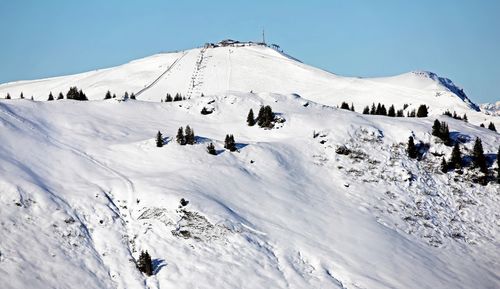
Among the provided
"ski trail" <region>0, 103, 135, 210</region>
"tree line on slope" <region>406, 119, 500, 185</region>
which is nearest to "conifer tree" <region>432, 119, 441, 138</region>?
"tree line on slope" <region>406, 119, 500, 185</region>

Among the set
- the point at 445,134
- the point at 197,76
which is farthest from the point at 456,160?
the point at 197,76

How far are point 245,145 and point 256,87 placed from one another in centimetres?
5864

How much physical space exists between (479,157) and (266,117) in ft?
64.7

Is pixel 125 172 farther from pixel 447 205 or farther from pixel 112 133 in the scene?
pixel 447 205

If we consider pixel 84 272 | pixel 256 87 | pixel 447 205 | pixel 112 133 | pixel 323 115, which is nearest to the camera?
pixel 84 272

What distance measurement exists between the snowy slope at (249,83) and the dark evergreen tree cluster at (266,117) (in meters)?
39.0

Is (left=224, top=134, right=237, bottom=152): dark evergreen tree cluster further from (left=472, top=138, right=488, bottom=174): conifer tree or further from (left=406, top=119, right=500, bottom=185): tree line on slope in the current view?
(left=472, top=138, right=488, bottom=174): conifer tree

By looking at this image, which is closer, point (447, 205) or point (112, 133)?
point (447, 205)

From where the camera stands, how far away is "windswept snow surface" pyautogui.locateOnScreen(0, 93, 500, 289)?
114 feet

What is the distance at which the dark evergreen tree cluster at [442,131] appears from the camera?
56531 millimetres

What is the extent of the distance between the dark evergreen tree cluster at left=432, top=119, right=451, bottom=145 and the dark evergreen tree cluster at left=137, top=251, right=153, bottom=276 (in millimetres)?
33229

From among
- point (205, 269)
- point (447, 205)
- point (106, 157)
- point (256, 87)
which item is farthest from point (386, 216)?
point (256, 87)

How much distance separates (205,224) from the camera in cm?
3794

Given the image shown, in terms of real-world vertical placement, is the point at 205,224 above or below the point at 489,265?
above
